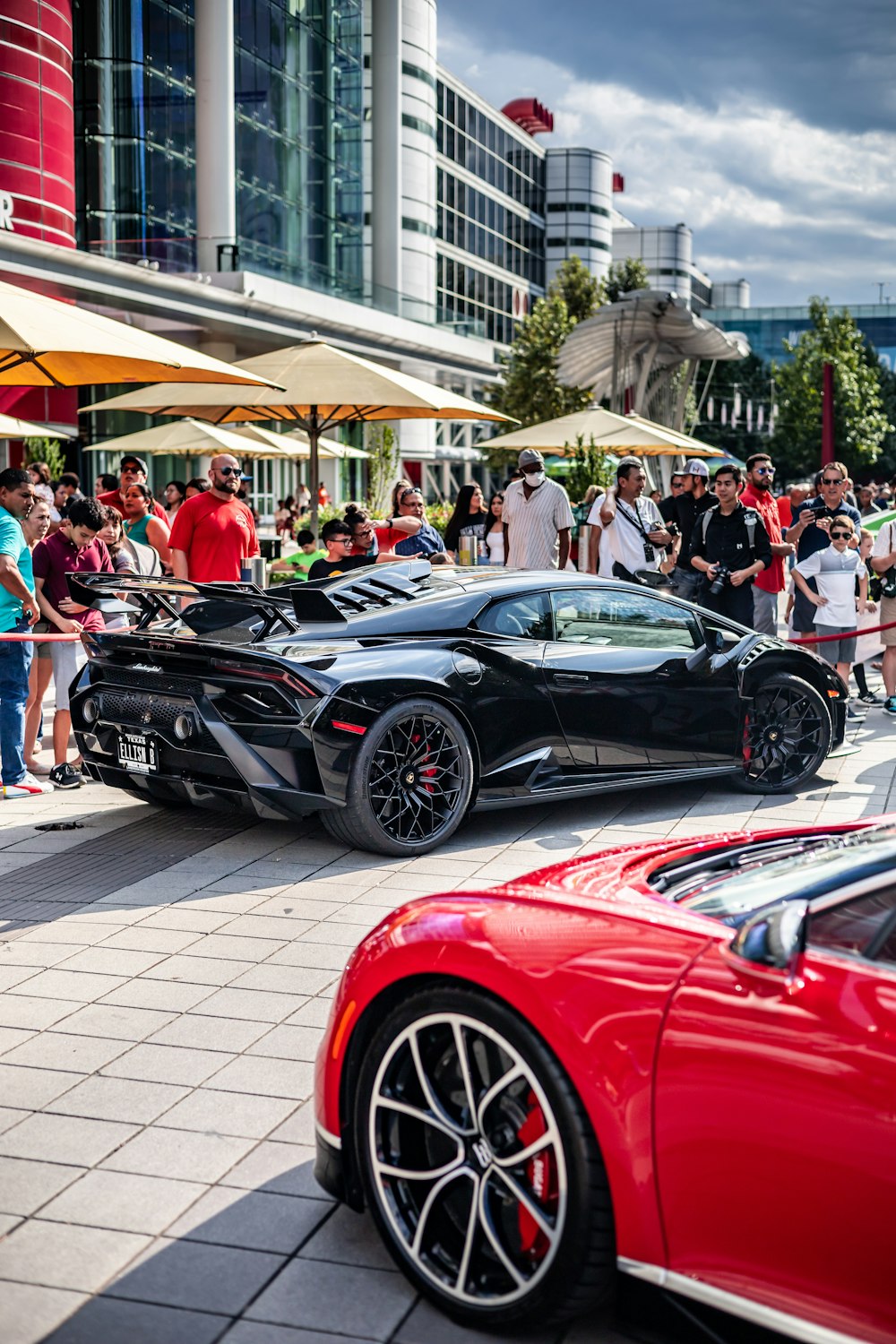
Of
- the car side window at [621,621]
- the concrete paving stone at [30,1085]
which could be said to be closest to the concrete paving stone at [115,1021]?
the concrete paving stone at [30,1085]

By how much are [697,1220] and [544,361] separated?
4843 centimetres

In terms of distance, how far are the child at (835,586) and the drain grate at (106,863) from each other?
582cm

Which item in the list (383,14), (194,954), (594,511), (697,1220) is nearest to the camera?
(697,1220)

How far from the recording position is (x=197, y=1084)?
4.25 metres

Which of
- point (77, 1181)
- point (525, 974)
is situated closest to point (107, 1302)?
point (77, 1181)

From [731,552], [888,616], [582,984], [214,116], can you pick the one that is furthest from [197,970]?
[214,116]

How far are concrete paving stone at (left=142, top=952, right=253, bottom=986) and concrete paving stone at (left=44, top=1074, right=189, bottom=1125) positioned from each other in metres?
0.89

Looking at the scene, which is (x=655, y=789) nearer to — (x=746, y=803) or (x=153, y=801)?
(x=746, y=803)

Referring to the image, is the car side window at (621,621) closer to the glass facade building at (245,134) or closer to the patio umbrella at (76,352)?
the patio umbrella at (76,352)

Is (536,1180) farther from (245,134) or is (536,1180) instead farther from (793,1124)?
(245,134)

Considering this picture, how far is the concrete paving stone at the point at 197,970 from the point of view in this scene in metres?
5.20

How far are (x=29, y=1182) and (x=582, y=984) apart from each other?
67.1 inches

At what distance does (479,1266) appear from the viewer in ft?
9.68

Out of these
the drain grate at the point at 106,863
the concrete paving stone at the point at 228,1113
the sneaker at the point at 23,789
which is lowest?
the concrete paving stone at the point at 228,1113
